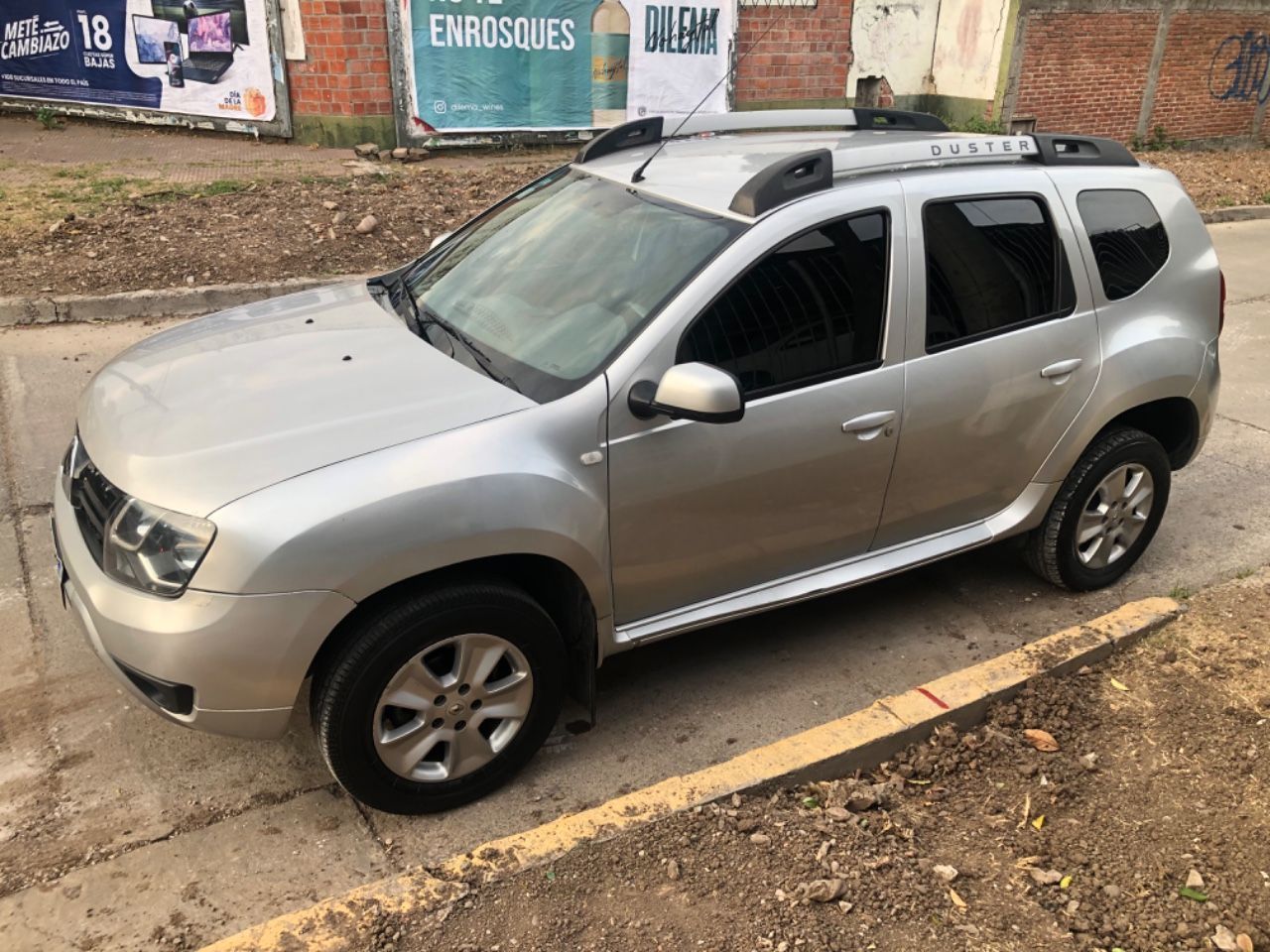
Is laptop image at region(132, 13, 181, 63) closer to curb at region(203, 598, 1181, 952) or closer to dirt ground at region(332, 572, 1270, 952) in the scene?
curb at region(203, 598, 1181, 952)

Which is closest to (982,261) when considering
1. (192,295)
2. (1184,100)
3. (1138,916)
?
(1138,916)

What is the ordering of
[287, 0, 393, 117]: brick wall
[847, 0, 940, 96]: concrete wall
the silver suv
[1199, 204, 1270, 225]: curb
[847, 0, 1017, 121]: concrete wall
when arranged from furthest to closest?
1. [847, 0, 1017, 121]: concrete wall
2. [847, 0, 940, 96]: concrete wall
3. [1199, 204, 1270, 225]: curb
4. [287, 0, 393, 117]: brick wall
5. the silver suv

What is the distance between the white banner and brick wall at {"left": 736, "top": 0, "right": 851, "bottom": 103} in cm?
35

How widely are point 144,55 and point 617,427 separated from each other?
11580 millimetres

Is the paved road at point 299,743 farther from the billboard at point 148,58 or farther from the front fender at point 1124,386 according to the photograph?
the billboard at point 148,58

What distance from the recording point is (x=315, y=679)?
2.84 metres

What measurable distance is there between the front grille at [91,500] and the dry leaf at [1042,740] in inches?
112

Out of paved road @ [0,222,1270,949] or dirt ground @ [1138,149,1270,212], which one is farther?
dirt ground @ [1138,149,1270,212]

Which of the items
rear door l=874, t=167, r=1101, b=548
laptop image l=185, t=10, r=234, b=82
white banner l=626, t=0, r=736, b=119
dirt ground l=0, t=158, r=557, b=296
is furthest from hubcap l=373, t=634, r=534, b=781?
white banner l=626, t=0, r=736, b=119

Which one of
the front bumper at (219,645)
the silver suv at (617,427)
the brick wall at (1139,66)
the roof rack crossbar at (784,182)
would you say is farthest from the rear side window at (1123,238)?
Answer: the brick wall at (1139,66)

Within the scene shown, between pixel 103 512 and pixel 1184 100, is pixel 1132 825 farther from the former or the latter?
pixel 1184 100

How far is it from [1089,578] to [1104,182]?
1.64 metres

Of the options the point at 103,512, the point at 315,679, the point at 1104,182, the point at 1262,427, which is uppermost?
the point at 1104,182

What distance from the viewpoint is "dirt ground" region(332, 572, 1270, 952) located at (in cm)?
254
